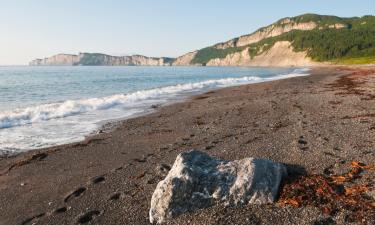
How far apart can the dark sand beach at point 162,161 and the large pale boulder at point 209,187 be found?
0.22m

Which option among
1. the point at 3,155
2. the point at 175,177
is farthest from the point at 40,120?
the point at 175,177

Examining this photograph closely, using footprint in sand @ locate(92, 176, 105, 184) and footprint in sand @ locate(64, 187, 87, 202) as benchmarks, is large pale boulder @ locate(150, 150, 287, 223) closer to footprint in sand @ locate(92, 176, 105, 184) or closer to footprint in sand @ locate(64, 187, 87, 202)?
footprint in sand @ locate(64, 187, 87, 202)

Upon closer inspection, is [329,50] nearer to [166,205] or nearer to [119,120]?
[119,120]

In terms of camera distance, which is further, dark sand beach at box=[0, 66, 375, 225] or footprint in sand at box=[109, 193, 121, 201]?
footprint in sand at box=[109, 193, 121, 201]

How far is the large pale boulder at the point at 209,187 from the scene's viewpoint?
7.04 m

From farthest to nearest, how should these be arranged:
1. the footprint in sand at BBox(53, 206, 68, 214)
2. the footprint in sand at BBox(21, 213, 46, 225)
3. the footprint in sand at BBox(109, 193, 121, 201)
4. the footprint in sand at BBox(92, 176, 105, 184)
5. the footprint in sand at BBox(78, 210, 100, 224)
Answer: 1. the footprint in sand at BBox(92, 176, 105, 184)
2. the footprint in sand at BBox(109, 193, 121, 201)
3. the footprint in sand at BBox(53, 206, 68, 214)
4. the footprint in sand at BBox(21, 213, 46, 225)
5. the footprint in sand at BBox(78, 210, 100, 224)

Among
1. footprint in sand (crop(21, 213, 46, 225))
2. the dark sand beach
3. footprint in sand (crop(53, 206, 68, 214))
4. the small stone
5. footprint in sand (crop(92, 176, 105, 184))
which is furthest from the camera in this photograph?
the small stone

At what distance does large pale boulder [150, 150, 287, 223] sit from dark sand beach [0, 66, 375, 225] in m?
0.22

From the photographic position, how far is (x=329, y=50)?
6265 inches

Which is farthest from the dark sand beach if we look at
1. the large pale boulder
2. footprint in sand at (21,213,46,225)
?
the large pale boulder

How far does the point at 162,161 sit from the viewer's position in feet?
36.0

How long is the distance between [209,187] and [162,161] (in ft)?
12.7

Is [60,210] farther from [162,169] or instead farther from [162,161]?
[162,161]

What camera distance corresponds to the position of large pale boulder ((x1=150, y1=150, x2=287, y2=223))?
704 cm
